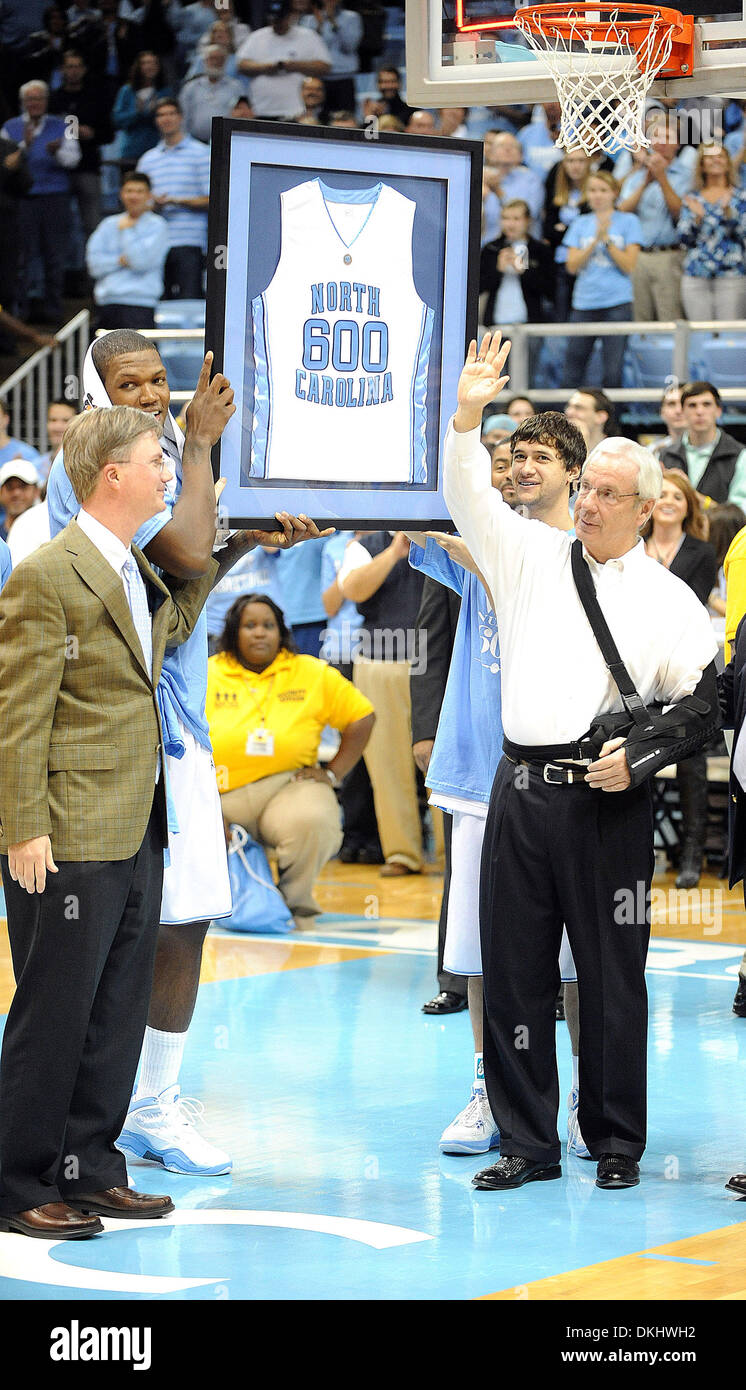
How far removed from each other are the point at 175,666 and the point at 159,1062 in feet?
3.73

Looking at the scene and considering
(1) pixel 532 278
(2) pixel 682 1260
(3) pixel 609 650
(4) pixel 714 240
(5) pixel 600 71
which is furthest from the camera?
(1) pixel 532 278

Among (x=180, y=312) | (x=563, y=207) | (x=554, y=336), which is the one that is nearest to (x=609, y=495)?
(x=554, y=336)

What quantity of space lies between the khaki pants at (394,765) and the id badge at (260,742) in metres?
1.38

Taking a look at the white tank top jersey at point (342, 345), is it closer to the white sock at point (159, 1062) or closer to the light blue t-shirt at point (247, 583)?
the white sock at point (159, 1062)

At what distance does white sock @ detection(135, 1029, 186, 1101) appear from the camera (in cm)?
510

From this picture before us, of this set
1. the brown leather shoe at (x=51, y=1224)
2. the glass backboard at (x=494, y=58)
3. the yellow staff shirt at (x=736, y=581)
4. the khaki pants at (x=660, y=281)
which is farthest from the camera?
the khaki pants at (x=660, y=281)

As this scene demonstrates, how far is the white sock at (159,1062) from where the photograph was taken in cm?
510

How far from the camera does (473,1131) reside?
5.23 meters

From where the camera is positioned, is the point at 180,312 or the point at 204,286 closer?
the point at 204,286

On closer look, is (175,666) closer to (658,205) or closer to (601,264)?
(601,264)

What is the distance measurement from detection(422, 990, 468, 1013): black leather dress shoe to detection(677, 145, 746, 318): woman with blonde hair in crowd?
20.6 feet

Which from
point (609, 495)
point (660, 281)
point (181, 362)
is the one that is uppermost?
point (660, 281)

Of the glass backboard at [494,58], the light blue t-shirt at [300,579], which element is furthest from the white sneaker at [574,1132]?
the light blue t-shirt at [300,579]
